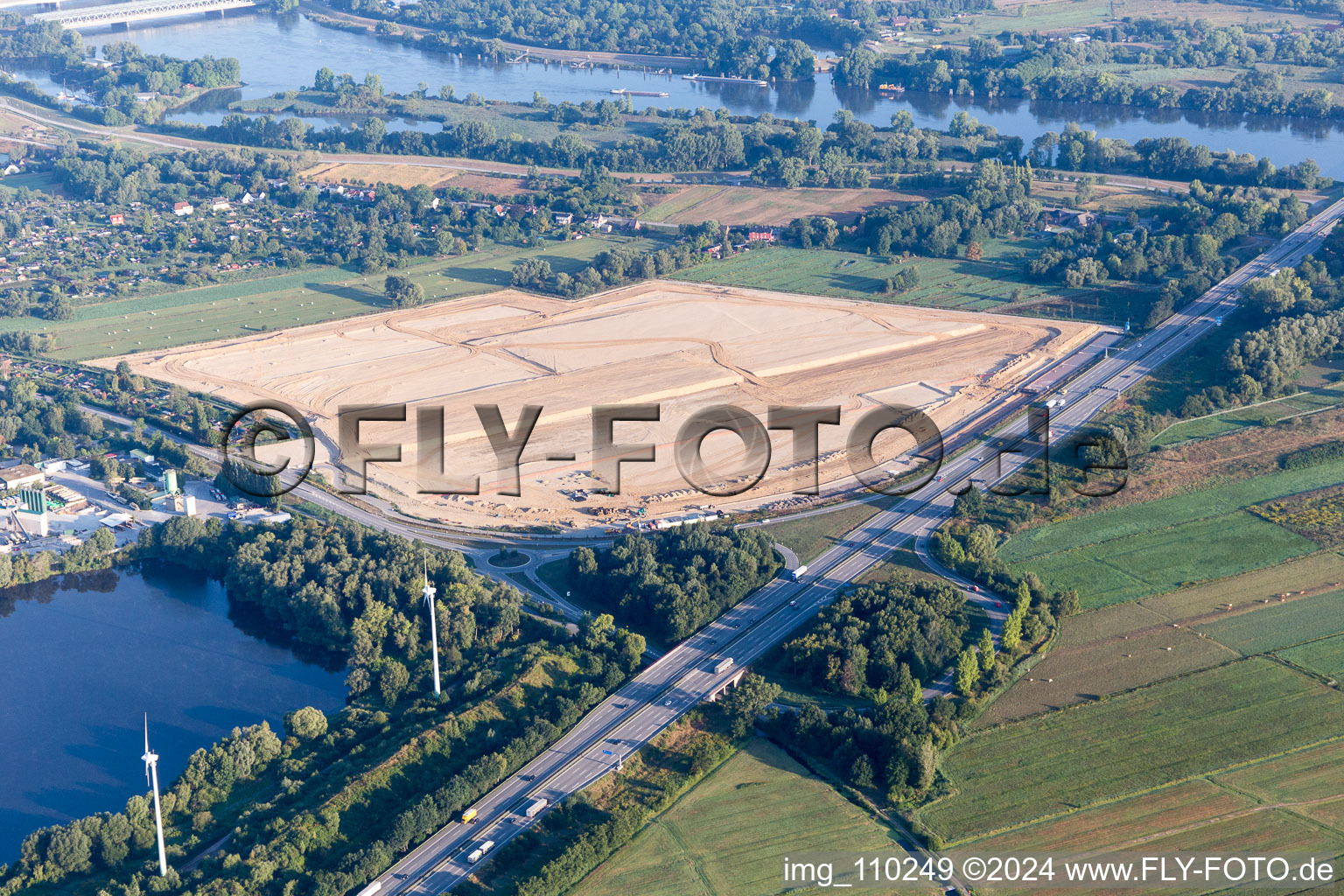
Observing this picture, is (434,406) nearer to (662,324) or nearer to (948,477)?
(662,324)

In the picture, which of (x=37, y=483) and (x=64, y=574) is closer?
(x=64, y=574)

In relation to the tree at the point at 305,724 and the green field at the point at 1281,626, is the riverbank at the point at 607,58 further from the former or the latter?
the tree at the point at 305,724

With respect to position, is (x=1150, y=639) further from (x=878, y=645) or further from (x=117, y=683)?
(x=117, y=683)

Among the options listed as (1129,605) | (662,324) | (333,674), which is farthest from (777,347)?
(333,674)

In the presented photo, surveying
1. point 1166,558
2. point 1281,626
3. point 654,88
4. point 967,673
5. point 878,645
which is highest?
point 654,88

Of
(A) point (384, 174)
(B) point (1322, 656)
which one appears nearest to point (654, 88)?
(A) point (384, 174)

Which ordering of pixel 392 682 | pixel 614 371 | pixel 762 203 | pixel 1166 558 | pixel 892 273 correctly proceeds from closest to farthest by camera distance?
pixel 392 682
pixel 1166 558
pixel 614 371
pixel 892 273
pixel 762 203
